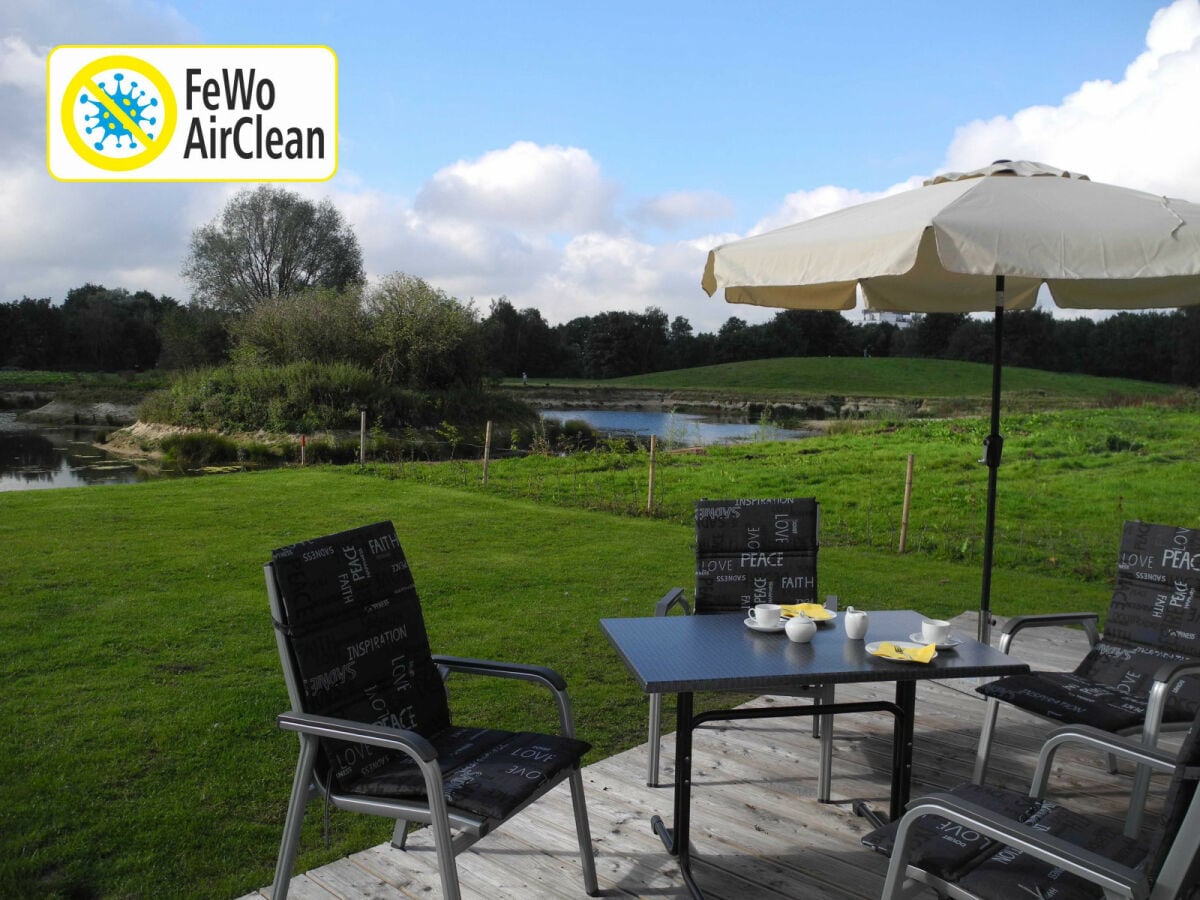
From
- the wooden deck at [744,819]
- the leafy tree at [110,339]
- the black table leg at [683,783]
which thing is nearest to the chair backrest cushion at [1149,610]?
the wooden deck at [744,819]

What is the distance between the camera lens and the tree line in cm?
2202

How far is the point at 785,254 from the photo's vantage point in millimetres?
3328

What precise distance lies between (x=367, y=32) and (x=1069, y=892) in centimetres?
823

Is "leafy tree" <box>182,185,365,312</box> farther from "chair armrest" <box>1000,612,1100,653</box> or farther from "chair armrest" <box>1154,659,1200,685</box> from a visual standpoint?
"chair armrest" <box>1154,659,1200,685</box>

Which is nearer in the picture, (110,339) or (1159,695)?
(1159,695)

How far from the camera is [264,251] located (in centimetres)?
3669

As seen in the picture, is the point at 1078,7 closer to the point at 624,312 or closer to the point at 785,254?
the point at 785,254

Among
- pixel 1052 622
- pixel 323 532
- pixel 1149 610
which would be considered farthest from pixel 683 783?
pixel 323 532

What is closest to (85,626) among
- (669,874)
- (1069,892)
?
(669,874)

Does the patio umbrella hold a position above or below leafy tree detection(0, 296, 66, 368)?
below

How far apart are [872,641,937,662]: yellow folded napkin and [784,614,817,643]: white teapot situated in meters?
0.20

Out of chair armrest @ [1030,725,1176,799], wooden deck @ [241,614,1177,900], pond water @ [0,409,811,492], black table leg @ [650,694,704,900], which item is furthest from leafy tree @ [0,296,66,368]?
chair armrest @ [1030,725,1176,799]

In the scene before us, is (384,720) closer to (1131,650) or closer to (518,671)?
(518,671)

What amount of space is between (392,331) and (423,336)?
30.3 inches
